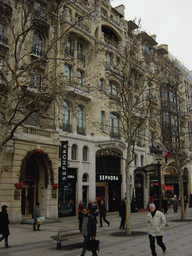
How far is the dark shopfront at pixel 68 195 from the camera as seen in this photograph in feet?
80.7

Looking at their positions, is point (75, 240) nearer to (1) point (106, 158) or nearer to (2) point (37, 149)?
(2) point (37, 149)

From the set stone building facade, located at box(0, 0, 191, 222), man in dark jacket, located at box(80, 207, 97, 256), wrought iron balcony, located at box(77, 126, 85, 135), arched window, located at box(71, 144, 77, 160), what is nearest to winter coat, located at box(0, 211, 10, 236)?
man in dark jacket, located at box(80, 207, 97, 256)

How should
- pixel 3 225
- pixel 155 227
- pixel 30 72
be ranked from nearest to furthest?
pixel 155 227
pixel 3 225
pixel 30 72

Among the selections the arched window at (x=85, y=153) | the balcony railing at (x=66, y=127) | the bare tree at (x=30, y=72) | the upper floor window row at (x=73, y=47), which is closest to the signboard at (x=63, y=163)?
the bare tree at (x=30, y=72)

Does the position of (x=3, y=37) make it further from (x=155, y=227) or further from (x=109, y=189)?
(x=109, y=189)

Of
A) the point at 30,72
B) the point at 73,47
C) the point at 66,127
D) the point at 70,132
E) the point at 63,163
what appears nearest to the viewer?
the point at 30,72

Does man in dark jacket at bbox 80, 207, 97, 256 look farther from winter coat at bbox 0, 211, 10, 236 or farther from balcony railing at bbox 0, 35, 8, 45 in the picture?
balcony railing at bbox 0, 35, 8, 45

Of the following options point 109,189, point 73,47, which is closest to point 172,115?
point 73,47

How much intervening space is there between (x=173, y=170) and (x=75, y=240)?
121 ft

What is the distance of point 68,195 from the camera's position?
1016 inches

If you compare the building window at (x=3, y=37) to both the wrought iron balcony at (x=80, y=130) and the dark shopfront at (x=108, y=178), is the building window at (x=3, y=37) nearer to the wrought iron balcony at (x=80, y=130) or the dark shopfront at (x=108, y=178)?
the wrought iron balcony at (x=80, y=130)

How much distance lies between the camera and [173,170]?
152 ft

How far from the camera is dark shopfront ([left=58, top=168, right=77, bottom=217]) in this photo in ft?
80.7

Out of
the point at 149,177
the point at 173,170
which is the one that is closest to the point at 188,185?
the point at 173,170
